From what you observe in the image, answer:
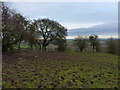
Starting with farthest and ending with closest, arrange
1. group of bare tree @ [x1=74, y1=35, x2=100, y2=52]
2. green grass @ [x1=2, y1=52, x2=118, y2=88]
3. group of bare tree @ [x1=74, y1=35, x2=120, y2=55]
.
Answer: group of bare tree @ [x1=74, y1=35, x2=100, y2=52] → group of bare tree @ [x1=74, y1=35, x2=120, y2=55] → green grass @ [x1=2, y1=52, x2=118, y2=88]

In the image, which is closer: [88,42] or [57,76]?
[57,76]

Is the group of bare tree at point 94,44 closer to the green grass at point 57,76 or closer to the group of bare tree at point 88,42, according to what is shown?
the group of bare tree at point 88,42

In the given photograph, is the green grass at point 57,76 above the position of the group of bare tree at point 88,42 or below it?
below

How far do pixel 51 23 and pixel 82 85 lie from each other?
12.7m

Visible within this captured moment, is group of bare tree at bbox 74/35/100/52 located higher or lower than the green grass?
higher

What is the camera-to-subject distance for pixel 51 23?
1395cm

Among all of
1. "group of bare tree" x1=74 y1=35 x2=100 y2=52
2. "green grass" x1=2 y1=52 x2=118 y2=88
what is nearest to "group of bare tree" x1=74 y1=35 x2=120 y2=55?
"group of bare tree" x1=74 y1=35 x2=100 y2=52

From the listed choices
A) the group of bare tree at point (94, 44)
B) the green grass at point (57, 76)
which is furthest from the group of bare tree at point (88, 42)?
the green grass at point (57, 76)

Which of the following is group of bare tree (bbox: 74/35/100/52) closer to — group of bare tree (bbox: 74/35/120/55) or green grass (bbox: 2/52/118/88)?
group of bare tree (bbox: 74/35/120/55)

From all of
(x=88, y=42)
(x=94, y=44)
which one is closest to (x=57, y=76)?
(x=88, y=42)

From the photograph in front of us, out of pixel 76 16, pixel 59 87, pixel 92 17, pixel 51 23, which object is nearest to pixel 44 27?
pixel 51 23

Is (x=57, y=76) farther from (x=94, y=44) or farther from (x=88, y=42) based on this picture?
(x=94, y=44)

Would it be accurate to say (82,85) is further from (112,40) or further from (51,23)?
(112,40)

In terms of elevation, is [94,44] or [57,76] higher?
[94,44]
